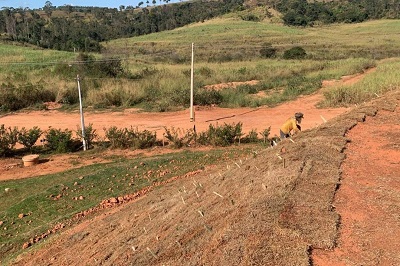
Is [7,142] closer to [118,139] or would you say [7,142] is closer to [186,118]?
[118,139]

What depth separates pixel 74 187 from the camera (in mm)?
9641

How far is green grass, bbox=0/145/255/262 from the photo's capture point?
26.2 feet

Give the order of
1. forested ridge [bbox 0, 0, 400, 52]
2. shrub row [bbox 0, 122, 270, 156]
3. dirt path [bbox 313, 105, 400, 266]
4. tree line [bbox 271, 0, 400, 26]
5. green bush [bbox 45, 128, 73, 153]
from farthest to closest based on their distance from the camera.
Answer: tree line [bbox 271, 0, 400, 26]
forested ridge [bbox 0, 0, 400, 52]
green bush [bbox 45, 128, 73, 153]
shrub row [bbox 0, 122, 270, 156]
dirt path [bbox 313, 105, 400, 266]

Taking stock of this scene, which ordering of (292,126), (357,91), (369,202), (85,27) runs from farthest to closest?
(85,27), (357,91), (292,126), (369,202)

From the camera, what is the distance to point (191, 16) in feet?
326

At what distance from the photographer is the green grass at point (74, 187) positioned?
799cm

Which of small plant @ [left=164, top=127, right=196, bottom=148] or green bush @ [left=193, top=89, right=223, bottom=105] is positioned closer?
small plant @ [left=164, top=127, right=196, bottom=148]

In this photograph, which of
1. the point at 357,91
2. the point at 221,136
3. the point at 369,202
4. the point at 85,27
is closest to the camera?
the point at 369,202

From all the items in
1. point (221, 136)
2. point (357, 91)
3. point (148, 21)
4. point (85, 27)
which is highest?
point (148, 21)

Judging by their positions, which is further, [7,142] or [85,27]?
[85,27]

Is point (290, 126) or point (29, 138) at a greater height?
point (290, 126)

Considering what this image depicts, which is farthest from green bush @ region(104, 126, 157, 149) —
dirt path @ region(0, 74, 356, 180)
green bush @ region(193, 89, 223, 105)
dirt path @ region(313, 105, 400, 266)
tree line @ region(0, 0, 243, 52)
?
tree line @ region(0, 0, 243, 52)

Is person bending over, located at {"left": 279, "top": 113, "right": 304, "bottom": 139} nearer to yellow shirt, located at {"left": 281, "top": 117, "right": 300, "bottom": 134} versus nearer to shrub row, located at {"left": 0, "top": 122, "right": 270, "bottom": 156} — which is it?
yellow shirt, located at {"left": 281, "top": 117, "right": 300, "bottom": 134}

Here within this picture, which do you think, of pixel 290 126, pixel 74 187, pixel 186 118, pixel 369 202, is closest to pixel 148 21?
pixel 186 118
